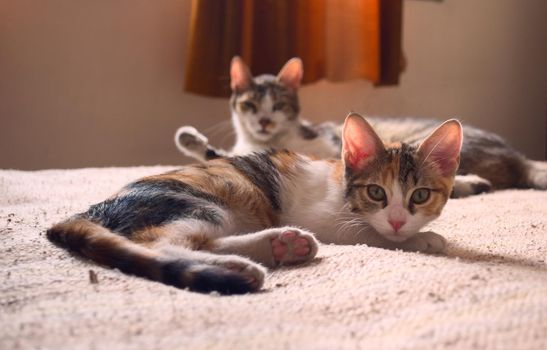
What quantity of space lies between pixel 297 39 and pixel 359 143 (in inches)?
72.6

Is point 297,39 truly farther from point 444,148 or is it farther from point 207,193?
point 207,193

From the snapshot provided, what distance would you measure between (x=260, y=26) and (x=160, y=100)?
0.66 metres

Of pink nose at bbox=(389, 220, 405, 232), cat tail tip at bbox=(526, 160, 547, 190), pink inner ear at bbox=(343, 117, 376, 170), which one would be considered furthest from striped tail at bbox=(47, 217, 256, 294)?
cat tail tip at bbox=(526, 160, 547, 190)

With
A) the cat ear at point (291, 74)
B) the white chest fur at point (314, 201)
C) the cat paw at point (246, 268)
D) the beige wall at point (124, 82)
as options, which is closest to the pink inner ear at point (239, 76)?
the cat ear at point (291, 74)

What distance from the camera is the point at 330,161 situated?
5.53 feet

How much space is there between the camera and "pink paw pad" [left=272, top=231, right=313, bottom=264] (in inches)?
46.4

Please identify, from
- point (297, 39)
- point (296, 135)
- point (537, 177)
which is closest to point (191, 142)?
point (296, 135)

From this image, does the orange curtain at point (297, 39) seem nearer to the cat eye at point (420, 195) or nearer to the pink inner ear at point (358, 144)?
the pink inner ear at point (358, 144)

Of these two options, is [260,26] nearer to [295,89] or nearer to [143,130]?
[295,89]

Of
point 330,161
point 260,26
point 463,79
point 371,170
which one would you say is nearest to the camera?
point 371,170

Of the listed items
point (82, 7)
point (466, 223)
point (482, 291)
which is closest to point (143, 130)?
point (82, 7)

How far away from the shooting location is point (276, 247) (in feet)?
3.88

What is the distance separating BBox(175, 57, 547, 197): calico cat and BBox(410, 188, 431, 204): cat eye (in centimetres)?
103

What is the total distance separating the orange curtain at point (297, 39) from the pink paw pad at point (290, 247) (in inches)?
75.7
